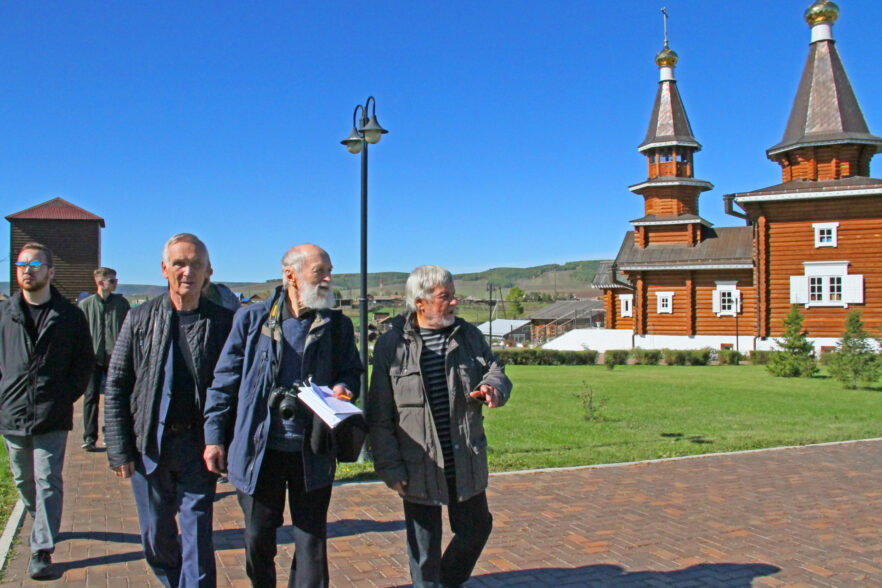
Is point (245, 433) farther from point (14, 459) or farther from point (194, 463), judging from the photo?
point (14, 459)

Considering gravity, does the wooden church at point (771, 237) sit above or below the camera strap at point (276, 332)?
above

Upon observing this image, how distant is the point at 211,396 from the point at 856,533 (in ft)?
16.6

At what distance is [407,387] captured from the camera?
389 centimetres

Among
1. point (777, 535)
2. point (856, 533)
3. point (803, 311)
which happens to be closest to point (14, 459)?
point (777, 535)

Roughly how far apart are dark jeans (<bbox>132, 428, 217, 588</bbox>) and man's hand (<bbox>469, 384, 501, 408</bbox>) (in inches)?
57.4

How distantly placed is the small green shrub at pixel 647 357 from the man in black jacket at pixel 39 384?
32256 millimetres

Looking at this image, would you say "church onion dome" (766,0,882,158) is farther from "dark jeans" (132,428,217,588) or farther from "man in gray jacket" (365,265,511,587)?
"dark jeans" (132,428,217,588)

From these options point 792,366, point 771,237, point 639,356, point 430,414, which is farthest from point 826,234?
point 430,414

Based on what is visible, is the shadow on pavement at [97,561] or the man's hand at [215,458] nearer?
the man's hand at [215,458]

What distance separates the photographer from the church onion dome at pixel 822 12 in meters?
38.2

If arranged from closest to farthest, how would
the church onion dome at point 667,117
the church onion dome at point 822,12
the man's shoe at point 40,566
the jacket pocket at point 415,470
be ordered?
1. the jacket pocket at point 415,470
2. the man's shoe at point 40,566
3. the church onion dome at point 822,12
4. the church onion dome at point 667,117

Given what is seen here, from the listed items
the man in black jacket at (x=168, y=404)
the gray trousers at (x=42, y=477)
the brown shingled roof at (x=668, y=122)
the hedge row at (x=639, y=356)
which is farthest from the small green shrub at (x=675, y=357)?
the man in black jacket at (x=168, y=404)

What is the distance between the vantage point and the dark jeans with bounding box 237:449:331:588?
11.9ft

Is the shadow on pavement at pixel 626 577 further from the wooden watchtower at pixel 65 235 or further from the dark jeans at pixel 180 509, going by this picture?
the wooden watchtower at pixel 65 235
